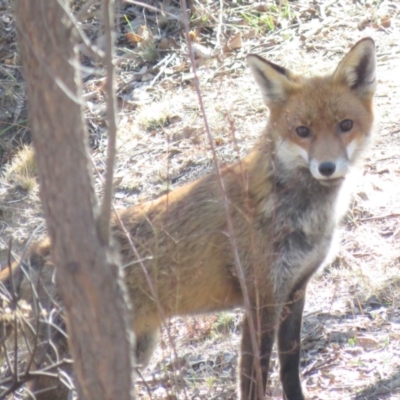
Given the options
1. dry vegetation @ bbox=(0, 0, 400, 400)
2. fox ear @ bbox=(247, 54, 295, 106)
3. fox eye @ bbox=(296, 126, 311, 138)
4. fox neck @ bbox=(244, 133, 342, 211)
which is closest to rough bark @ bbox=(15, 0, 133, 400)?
dry vegetation @ bbox=(0, 0, 400, 400)

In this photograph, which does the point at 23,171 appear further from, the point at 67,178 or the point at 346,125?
the point at 67,178

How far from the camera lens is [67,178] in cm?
285

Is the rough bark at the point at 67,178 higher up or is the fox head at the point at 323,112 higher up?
the rough bark at the point at 67,178

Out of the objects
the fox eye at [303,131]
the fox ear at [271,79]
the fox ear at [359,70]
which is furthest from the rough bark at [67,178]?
the fox ear at [359,70]

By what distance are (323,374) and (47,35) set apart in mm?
3588

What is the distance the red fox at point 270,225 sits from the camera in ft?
16.3

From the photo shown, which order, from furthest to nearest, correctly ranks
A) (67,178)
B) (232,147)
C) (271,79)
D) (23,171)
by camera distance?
(23,171)
(232,147)
(271,79)
(67,178)

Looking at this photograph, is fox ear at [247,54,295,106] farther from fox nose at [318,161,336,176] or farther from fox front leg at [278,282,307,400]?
fox front leg at [278,282,307,400]

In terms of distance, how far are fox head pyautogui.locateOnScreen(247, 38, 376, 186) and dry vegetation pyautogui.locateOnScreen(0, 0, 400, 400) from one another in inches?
15.5

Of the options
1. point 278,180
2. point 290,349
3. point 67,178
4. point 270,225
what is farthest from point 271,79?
point 67,178

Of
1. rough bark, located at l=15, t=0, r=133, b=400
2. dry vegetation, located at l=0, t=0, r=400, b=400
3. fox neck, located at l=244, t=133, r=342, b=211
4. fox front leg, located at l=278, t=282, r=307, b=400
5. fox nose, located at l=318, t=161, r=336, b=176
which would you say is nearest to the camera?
rough bark, located at l=15, t=0, r=133, b=400

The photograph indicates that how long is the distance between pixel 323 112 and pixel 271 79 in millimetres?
462

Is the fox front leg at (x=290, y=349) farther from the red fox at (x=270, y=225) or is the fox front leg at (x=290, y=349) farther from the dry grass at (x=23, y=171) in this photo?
the dry grass at (x=23, y=171)

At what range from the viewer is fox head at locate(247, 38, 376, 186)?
16.5 ft
